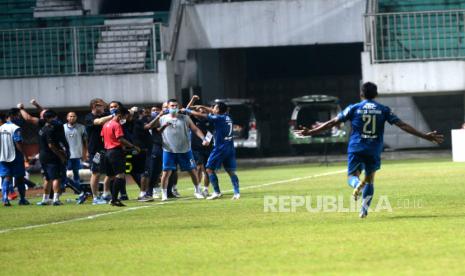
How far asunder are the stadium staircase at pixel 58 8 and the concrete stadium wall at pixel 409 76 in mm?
11394

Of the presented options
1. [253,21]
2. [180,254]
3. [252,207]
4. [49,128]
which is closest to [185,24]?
[253,21]

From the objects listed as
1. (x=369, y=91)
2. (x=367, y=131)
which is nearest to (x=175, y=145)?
(x=367, y=131)

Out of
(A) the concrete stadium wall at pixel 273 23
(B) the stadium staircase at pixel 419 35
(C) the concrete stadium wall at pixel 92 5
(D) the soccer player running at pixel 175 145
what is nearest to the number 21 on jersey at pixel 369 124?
(D) the soccer player running at pixel 175 145

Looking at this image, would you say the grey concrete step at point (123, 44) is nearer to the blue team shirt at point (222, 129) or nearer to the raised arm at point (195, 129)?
the raised arm at point (195, 129)

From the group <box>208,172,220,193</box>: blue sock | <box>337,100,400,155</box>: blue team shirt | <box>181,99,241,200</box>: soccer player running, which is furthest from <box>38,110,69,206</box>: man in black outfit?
<box>337,100,400,155</box>: blue team shirt

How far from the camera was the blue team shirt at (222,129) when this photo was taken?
24.0m

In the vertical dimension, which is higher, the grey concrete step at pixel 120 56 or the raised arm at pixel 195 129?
the grey concrete step at pixel 120 56

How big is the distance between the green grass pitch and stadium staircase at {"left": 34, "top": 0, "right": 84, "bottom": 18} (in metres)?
22.3

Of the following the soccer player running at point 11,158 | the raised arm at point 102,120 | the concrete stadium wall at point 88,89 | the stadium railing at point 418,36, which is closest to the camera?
the raised arm at point 102,120

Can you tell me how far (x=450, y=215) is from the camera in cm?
1734

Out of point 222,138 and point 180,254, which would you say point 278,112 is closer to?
point 222,138

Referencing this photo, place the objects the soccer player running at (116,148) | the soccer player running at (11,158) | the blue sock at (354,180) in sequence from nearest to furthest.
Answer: the blue sock at (354,180) → the soccer player running at (116,148) → the soccer player running at (11,158)

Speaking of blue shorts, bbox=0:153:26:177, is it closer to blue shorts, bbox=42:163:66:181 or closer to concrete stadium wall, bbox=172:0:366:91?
blue shorts, bbox=42:163:66:181

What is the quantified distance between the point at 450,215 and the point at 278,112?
34.9 metres
